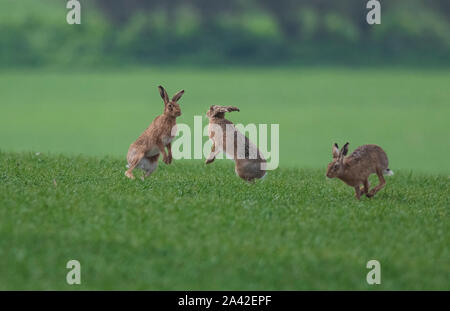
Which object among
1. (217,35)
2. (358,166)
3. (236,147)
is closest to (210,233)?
(236,147)

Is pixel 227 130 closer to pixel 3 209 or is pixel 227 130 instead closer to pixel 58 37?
pixel 3 209

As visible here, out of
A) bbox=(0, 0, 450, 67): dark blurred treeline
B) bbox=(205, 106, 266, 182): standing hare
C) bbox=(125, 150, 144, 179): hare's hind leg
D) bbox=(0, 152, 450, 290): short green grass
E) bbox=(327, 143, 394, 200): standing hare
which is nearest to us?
bbox=(0, 152, 450, 290): short green grass

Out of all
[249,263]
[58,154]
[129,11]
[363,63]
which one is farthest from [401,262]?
[129,11]

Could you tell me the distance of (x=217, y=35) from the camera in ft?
164

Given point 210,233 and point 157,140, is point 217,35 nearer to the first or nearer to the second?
point 157,140

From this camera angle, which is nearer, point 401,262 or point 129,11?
point 401,262

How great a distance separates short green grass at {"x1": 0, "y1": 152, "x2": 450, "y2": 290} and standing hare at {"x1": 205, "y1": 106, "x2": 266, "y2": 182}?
12.9 inches

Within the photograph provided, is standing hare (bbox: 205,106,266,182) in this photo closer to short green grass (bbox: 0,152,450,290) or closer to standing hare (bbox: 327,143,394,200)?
short green grass (bbox: 0,152,450,290)

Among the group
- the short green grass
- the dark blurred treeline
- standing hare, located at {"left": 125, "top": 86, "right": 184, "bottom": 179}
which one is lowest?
the short green grass

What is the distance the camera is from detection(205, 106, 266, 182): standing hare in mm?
12727

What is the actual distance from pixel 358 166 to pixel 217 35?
3894 cm

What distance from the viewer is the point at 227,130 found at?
12.9m

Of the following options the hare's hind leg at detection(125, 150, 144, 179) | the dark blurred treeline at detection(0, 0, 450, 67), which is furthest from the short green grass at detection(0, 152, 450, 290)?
the dark blurred treeline at detection(0, 0, 450, 67)

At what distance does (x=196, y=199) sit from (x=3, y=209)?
2.85 meters
